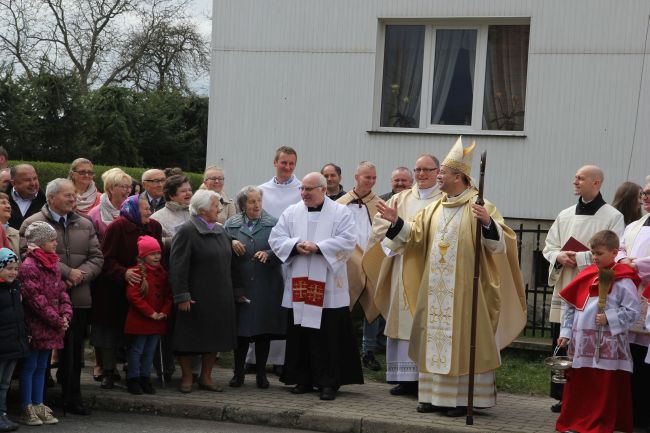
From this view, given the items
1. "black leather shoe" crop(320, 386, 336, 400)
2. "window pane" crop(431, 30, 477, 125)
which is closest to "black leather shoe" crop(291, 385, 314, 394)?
"black leather shoe" crop(320, 386, 336, 400)

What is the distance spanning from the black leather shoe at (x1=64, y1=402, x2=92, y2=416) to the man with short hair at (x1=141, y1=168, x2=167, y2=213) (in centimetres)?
240

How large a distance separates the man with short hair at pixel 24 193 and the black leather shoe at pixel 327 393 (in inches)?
126

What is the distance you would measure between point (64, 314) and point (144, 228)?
133 cm

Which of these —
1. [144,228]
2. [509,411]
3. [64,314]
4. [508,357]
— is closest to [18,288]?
[64,314]

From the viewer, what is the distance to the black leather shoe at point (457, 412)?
8516mm

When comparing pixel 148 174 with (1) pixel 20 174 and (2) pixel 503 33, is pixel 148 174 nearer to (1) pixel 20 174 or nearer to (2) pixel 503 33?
(1) pixel 20 174

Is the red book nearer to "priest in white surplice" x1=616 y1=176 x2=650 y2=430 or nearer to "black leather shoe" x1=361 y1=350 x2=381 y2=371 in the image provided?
"priest in white surplice" x1=616 y1=176 x2=650 y2=430

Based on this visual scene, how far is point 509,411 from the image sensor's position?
8.93m

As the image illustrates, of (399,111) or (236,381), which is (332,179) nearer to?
(236,381)

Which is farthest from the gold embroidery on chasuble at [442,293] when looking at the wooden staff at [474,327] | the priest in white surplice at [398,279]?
the priest in white surplice at [398,279]

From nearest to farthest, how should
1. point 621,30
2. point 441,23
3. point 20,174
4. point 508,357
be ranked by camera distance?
1. point 20,174
2. point 508,357
3. point 621,30
4. point 441,23

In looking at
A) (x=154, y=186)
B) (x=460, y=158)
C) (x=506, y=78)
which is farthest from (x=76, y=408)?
(x=506, y=78)

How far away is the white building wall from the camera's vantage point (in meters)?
13.2

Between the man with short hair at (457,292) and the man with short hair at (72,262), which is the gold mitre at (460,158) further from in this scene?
the man with short hair at (72,262)
